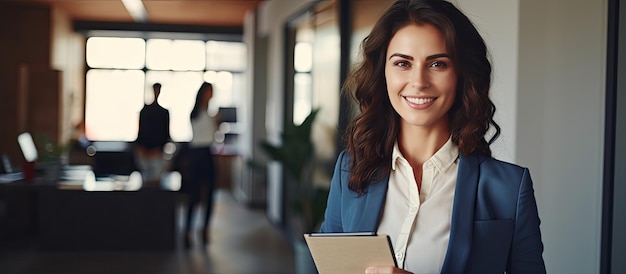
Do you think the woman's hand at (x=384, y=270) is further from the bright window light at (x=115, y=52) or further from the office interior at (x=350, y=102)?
the bright window light at (x=115, y=52)

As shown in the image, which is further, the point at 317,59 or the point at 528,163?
the point at 317,59

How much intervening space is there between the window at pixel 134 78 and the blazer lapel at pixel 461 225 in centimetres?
344

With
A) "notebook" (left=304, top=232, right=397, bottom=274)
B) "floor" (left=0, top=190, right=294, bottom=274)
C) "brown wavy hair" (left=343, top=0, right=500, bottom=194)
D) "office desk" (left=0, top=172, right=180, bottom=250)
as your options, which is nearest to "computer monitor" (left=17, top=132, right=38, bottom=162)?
"office desk" (left=0, top=172, right=180, bottom=250)

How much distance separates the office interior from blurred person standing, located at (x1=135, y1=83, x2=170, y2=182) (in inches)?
25.1

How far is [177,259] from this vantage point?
641 centimetres

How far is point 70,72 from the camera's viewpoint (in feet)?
24.8

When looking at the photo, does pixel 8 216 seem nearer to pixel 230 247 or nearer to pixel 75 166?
pixel 75 166

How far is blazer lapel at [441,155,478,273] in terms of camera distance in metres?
1.67

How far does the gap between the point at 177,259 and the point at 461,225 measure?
501 cm

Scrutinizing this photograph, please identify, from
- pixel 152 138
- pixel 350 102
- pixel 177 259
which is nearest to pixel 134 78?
pixel 152 138

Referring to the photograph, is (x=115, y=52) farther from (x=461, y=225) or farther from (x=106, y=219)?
(x=461, y=225)

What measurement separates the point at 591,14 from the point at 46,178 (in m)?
5.46

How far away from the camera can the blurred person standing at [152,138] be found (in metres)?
6.59

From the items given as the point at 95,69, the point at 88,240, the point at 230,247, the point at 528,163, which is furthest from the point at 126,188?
the point at 528,163
